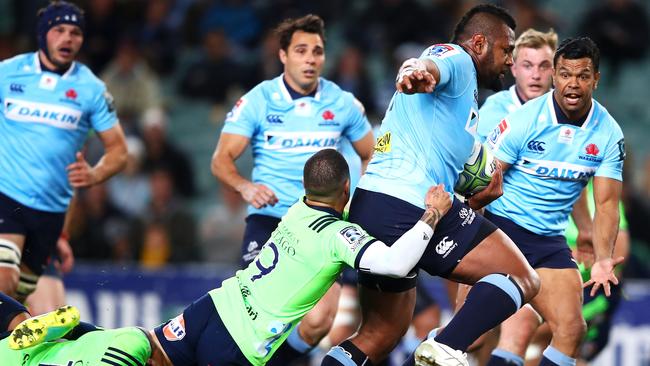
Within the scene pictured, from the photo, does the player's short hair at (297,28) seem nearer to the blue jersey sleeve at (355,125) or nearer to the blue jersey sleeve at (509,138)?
the blue jersey sleeve at (355,125)

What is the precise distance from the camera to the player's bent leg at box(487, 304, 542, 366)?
8391 mm

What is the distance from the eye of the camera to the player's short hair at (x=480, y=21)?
7262mm

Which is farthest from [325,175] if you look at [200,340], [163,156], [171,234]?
[163,156]

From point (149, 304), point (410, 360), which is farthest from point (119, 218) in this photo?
point (410, 360)

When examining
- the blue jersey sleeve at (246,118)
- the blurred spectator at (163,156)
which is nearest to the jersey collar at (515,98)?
the blue jersey sleeve at (246,118)

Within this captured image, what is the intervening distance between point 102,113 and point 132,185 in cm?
560

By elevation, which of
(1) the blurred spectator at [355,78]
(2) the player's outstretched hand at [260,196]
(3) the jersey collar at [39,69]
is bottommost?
(1) the blurred spectator at [355,78]

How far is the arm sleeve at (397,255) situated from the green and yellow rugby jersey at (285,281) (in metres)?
0.14

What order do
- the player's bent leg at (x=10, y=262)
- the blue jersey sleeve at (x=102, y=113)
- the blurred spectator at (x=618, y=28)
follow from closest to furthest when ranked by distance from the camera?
1. the player's bent leg at (x=10, y=262)
2. the blue jersey sleeve at (x=102, y=113)
3. the blurred spectator at (x=618, y=28)

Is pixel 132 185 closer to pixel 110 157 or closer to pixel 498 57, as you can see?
pixel 110 157

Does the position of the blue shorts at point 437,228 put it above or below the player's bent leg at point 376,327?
above

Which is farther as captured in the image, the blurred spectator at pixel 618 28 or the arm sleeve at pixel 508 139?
the blurred spectator at pixel 618 28

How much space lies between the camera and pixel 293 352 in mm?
9102

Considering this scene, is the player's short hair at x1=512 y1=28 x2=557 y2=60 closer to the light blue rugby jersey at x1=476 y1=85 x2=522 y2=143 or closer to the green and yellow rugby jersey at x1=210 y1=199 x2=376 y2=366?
the light blue rugby jersey at x1=476 y1=85 x2=522 y2=143
